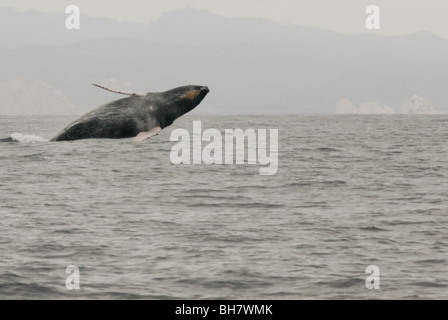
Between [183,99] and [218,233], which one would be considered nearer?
[218,233]

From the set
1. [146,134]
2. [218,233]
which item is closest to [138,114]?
[146,134]

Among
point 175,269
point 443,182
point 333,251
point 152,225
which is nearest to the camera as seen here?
point 175,269

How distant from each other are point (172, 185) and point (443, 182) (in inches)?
421

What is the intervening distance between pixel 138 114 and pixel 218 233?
4.59m

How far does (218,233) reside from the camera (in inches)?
733

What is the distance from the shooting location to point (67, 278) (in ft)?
47.3

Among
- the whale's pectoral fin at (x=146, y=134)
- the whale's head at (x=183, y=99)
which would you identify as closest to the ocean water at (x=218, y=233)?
the whale's pectoral fin at (x=146, y=134)

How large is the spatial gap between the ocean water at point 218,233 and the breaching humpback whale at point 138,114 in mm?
2264

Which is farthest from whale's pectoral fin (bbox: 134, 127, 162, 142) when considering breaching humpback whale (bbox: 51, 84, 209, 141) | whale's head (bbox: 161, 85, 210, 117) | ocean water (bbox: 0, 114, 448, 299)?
ocean water (bbox: 0, 114, 448, 299)

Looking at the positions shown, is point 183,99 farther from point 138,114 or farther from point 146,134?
point 146,134

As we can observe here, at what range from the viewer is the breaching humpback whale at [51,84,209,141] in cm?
2095

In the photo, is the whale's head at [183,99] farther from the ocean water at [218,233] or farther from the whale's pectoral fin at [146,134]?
the ocean water at [218,233]

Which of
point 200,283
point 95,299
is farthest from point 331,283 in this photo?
point 95,299

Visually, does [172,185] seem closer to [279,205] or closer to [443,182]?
[279,205]
